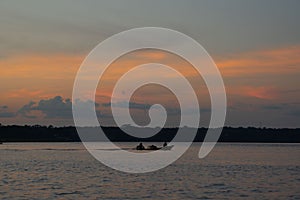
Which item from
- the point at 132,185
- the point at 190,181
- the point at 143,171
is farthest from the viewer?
the point at 143,171

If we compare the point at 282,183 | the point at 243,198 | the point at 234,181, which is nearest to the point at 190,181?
the point at 234,181

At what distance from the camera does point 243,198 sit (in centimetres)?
4434

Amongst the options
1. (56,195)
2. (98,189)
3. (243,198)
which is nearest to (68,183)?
(98,189)

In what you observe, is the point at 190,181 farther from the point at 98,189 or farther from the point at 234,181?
the point at 98,189

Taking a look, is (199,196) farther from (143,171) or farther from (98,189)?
(143,171)

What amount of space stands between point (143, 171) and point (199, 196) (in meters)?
27.7

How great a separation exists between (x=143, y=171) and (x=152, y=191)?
23.7 metres

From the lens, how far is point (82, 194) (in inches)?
1821

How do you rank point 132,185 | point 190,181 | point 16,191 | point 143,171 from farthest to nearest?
point 143,171 < point 190,181 < point 132,185 < point 16,191

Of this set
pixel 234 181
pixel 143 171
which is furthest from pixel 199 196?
pixel 143 171

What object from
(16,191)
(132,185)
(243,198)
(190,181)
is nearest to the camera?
(243,198)

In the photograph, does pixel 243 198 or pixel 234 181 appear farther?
pixel 234 181

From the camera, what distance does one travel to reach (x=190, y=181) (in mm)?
58375

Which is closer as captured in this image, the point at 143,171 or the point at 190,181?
the point at 190,181
